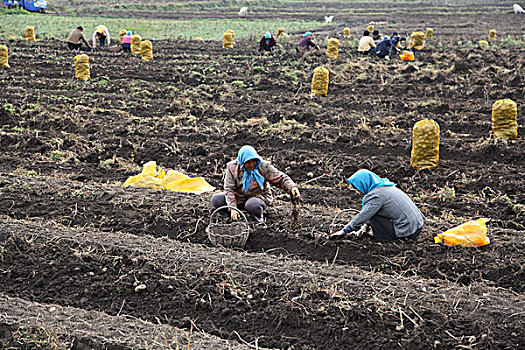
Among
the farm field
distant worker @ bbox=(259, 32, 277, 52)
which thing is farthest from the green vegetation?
the farm field

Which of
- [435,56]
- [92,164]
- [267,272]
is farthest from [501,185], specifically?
[435,56]

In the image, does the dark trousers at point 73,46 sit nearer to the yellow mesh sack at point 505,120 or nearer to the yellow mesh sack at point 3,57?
the yellow mesh sack at point 3,57

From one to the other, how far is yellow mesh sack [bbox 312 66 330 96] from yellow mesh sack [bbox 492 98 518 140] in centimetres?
437

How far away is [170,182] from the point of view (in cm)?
704

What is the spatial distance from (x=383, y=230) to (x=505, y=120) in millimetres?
4126

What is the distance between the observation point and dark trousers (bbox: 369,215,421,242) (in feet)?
16.7

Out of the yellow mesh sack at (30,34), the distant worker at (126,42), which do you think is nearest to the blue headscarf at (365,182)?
the distant worker at (126,42)

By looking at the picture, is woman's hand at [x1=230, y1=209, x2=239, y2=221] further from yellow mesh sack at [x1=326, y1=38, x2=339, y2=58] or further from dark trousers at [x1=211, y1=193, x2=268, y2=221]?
yellow mesh sack at [x1=326, y1=38, x2=339, y2=58]

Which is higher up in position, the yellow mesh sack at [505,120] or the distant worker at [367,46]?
the distant worker at [367,46]

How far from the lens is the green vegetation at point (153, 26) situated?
2442cm

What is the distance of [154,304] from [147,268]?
43 centimetres

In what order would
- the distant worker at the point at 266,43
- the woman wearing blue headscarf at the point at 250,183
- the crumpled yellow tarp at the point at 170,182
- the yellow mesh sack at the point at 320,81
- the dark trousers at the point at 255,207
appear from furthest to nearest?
the distant worker at the point at 266,43, the yellow mesh sack at the point at 320,81, the crumpled yellow tarp at the point at 170,182, the dark trousers at the point at 255,207, the woman wearing blue headscarf at the point at 250,183

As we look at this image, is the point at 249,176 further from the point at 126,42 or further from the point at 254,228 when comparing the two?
the point at 126,42

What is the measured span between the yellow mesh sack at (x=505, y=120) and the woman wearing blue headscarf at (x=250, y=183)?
4232 millimetres
